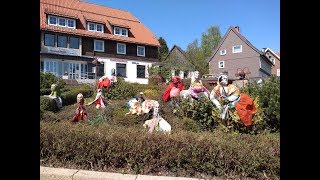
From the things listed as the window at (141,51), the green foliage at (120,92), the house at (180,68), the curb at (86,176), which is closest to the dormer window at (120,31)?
the window at (141,51)

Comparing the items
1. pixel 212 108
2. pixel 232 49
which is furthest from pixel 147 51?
pixel 212 108

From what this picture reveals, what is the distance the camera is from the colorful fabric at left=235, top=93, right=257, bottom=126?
773cm

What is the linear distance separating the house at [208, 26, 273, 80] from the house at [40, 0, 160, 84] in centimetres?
1150

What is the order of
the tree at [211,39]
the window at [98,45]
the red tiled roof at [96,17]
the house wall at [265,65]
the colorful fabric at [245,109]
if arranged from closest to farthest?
the colorful fabric at [245,109] < the red tiled roof at [96,17] < the window at [98,45] < the house wall at [265,65] < the tree at [211,39]

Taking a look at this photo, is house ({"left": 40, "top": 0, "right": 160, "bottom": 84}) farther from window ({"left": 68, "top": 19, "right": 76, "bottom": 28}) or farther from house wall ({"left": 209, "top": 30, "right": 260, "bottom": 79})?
house wall ({"left": 209, "top": 30, "right": 260, "bottom": 79})

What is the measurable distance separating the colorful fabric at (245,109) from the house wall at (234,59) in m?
38.4

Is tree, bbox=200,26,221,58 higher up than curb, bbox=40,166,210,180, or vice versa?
tree, bbox=200,26,221,58

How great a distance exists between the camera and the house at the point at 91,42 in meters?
35.7

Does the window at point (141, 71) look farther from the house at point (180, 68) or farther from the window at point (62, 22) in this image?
the window at point (62, 22)

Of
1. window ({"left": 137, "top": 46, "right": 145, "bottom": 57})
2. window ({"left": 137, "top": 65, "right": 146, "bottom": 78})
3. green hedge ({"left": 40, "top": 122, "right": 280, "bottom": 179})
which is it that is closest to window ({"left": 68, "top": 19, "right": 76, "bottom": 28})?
window ({"left": 137, "top": 46, "right": 145, "bottom": 57})

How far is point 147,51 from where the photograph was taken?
141ft

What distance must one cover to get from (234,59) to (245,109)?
4201 centimetres
